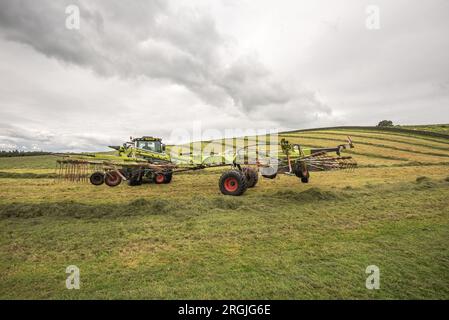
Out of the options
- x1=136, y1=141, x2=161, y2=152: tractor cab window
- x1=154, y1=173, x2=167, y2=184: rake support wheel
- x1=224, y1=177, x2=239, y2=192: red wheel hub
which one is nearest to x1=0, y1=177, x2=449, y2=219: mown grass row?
x1=224, y1=177, x2=239, y2=192: red wheel hub

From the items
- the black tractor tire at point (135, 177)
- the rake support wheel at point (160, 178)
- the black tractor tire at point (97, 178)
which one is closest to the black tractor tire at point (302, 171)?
the rake support wheel at point (160, 178)

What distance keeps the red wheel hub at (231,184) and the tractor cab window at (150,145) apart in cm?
667

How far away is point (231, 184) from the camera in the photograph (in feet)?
Answer: 31.3

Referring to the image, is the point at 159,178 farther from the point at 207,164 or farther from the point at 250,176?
the point at 250,176

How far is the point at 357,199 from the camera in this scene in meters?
8.48

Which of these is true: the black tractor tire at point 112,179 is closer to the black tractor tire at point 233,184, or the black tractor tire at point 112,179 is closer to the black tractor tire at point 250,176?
the black tractor tire at point 233,184

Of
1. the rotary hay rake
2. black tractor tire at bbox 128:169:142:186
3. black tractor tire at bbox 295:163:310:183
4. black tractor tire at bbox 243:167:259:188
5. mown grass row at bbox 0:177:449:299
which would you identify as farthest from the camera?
black tractor tire at bbox 128:169:142:186

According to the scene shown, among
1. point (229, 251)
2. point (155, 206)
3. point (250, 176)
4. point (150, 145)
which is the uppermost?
point (150, 145)

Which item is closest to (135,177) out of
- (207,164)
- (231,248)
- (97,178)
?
(97,178)

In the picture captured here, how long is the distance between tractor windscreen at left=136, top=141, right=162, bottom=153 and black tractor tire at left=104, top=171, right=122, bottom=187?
2033 mm

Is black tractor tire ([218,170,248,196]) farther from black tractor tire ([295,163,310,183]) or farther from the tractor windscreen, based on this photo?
the tractor windscreen

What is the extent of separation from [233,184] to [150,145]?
712 cm

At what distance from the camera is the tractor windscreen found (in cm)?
1456

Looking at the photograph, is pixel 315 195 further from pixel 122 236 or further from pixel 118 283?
pixel 118 283
